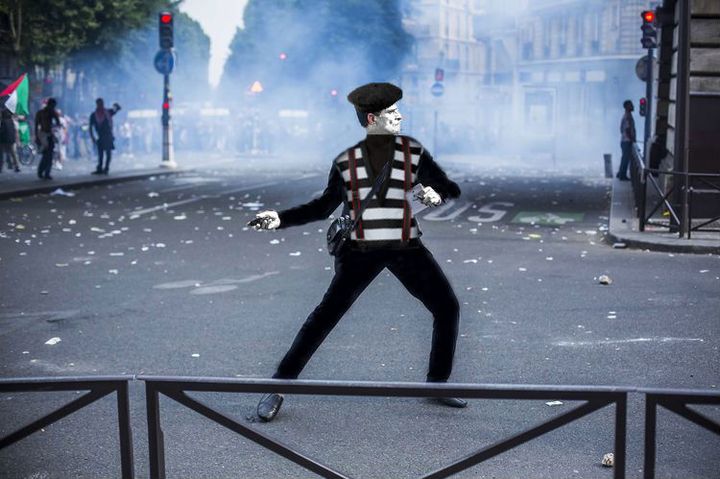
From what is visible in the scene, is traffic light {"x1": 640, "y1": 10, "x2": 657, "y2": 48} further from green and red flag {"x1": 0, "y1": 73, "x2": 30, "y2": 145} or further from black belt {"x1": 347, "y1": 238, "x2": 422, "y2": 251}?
black belt {"x1": 347, "y1": 238, "x2": 422, "y2": 251}

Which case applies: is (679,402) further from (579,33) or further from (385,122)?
(579,33)

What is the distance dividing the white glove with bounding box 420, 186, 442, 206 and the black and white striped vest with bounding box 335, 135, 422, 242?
0.18 m

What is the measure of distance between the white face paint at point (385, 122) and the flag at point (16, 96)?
497 centimetres

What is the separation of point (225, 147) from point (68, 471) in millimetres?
54619

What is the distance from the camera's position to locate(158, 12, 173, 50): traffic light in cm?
2998

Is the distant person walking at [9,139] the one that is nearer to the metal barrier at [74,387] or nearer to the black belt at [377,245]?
the black belt at [377,245]

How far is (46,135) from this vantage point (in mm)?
24172

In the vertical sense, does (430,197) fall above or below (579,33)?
below

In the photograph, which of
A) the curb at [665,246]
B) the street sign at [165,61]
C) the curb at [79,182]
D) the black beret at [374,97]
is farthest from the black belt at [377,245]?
the street sign at [165,61]

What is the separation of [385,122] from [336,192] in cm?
46

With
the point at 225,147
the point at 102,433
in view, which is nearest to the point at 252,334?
the point at 102,433

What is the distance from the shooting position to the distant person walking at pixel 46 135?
24266mm

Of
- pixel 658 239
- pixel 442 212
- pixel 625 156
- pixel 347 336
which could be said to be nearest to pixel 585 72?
pixel 625 156

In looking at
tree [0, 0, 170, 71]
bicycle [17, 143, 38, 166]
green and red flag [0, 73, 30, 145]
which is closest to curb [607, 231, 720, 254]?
green and red flag [0, 73, 30, 145]
